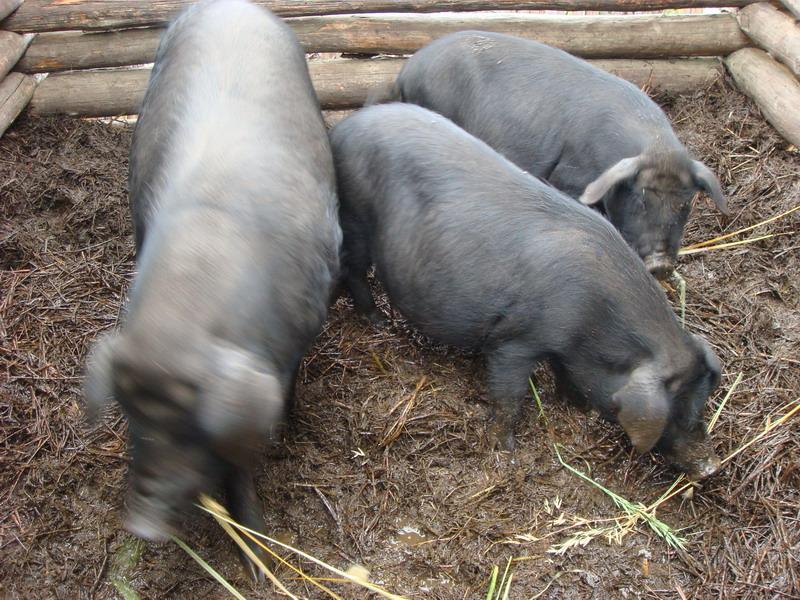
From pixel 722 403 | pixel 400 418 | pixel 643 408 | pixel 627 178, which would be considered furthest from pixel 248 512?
pixel 627 178

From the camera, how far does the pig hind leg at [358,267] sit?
4.46m

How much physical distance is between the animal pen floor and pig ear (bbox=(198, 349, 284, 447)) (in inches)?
33.5

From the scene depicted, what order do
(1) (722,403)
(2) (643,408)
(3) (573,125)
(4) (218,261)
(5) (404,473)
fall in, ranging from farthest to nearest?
(3) (573,125)
(1) (722,403)
(5) (404,473)
(2) (643,408)
(4) (218,261)

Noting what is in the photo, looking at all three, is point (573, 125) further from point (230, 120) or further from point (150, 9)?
point (150, 9)

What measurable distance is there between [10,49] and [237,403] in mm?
4392

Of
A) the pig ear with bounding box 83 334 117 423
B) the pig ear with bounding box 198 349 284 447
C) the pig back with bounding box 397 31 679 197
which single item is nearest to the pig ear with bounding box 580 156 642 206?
the pig back with bounding box 397 31 679 197

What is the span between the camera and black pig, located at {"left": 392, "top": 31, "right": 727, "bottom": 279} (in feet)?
15.0

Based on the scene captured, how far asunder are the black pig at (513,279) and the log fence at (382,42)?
2008 millimetres

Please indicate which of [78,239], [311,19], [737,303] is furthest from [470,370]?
[311,19]

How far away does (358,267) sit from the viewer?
4.59 meters

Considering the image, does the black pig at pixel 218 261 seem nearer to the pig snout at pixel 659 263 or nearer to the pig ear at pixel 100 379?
the pig ear at pixel 100 379

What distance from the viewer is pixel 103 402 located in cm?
280

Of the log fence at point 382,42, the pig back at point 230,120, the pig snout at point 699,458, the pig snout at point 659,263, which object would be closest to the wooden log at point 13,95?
the log fence at point 382,42

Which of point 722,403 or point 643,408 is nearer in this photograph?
point 643,408
